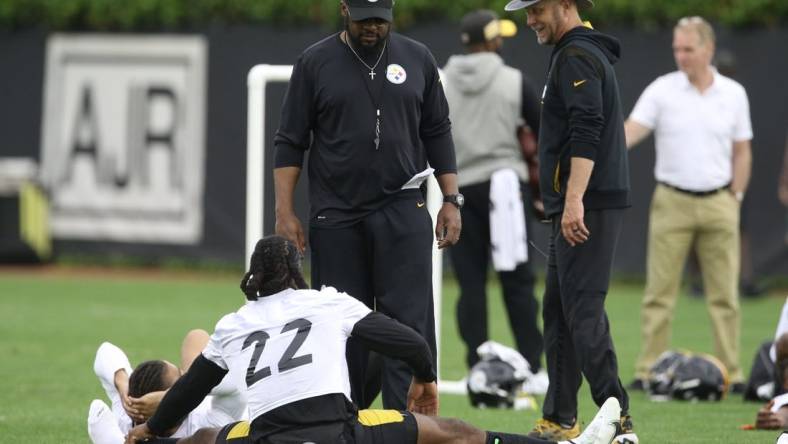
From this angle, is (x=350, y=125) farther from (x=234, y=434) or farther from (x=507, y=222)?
(x=507, y=222)

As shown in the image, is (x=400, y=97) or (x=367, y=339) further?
(x=400, y=97)

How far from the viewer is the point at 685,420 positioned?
29.9ft

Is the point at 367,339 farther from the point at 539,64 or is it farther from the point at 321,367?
the point at 539,64

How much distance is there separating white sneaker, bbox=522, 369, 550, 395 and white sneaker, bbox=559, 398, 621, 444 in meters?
3.09

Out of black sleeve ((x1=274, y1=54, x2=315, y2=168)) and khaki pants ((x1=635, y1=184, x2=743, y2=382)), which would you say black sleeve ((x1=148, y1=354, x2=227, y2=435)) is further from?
khaki pants ((x1=635, y1=184, x2=743, y2=382))

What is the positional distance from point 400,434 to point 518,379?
133 inches

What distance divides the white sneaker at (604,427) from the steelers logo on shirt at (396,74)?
1.87m

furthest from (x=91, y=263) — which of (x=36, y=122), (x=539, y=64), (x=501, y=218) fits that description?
(x=501, y=218)

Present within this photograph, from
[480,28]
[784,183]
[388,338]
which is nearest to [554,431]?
[388,338]

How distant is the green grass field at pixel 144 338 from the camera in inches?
350

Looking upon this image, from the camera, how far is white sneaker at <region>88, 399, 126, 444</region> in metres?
7.38

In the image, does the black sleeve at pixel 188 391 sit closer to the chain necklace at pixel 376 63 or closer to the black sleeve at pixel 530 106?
the chain necklace at pixel 376 63

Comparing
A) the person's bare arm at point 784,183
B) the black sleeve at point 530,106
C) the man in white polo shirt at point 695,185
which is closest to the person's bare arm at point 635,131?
the man in white polo shirt at point 695,185

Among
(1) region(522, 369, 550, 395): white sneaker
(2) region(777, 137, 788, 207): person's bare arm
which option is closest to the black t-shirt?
(1) region(522, 369, 550, 395): white sneaker
